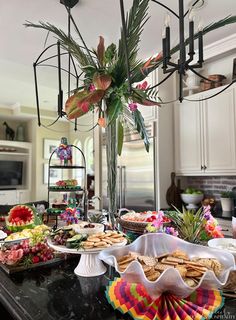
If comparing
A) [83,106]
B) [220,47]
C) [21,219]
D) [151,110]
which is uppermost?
[220,47]

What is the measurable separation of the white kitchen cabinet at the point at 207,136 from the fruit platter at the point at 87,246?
2.15m

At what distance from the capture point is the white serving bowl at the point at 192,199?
3.14m

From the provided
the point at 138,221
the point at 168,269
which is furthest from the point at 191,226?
the point at 168,269

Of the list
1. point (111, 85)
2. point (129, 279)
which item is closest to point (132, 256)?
point (129, 279)

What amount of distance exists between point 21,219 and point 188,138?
7.56ft

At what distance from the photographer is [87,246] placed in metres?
1.00

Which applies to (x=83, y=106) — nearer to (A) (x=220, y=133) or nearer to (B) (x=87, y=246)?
(B) (x=87, y=246)

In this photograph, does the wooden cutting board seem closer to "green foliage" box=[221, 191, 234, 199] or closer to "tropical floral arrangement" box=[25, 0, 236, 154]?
"green foliage" box=[221, 191, 234, 199]

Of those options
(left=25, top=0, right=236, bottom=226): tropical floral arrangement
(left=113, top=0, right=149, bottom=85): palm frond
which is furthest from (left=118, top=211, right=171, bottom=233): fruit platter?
(left=113, top=0, right=149, bottom=85): palm frond

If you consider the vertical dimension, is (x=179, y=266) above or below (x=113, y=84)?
below

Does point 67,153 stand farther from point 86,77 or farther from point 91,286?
point 91,286

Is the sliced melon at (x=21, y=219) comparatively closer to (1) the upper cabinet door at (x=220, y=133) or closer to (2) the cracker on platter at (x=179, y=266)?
(2) the cracker on platter at (x=179, y=266)

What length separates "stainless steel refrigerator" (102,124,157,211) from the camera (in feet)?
10.4

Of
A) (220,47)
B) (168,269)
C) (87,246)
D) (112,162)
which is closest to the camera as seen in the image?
(168,269)
